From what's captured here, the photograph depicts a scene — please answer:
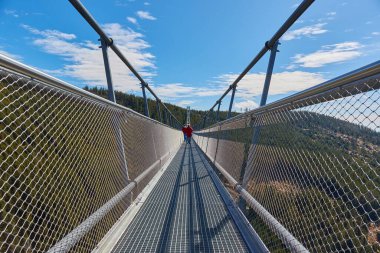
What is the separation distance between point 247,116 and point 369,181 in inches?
76.4

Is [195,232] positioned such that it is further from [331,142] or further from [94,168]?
[331,142]

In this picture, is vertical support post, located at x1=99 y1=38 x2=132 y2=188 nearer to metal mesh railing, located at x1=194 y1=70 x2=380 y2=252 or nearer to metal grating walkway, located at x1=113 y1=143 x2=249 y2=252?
metal grating walkway, located at x1=113 y1=143 x2=249 y2=252

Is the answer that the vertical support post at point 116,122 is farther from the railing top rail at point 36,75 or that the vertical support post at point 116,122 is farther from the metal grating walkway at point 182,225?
the railing top rail at point 36,75

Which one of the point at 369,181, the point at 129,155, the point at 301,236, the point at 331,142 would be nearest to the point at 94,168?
the point at 129,155

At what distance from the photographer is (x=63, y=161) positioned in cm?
241

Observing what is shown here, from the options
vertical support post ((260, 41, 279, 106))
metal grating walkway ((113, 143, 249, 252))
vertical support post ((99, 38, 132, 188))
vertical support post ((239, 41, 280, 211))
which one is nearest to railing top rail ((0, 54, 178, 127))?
vertical support post ((99, 38, 132, 188))

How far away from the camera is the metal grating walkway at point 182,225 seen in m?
2.19

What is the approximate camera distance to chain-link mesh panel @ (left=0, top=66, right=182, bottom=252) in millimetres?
1521

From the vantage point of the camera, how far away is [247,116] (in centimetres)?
296

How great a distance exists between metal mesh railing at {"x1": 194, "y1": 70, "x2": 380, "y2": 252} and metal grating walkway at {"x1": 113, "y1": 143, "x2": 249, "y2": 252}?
0.29m

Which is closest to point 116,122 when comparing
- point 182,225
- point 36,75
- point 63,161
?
point 63,161

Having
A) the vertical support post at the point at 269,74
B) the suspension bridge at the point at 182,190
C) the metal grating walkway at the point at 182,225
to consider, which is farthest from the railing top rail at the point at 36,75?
the vertical support post at the point at 269,74

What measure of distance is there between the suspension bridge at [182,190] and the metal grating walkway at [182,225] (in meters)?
0.01

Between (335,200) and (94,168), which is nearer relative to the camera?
(335,200)
